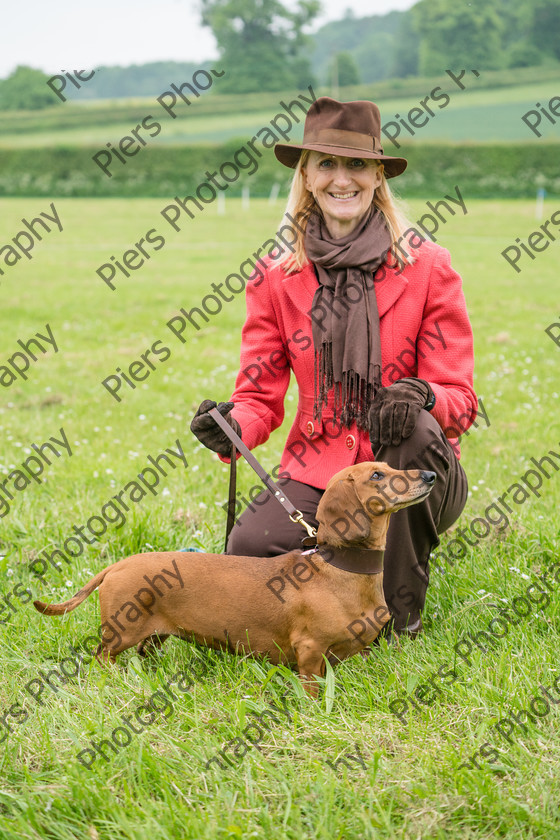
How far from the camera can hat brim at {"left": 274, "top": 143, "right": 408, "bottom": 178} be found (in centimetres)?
328

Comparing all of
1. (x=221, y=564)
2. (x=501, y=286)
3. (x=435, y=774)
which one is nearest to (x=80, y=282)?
(x=501, y=286)

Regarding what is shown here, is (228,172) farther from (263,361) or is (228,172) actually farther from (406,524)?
(406,524)

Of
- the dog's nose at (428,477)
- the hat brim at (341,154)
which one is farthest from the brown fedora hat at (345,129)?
the dog's nose at (428,477)

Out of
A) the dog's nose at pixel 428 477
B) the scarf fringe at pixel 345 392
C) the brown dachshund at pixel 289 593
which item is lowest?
the brown dachshund at pixel 289 593

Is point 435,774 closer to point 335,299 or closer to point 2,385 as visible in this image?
point 335,299

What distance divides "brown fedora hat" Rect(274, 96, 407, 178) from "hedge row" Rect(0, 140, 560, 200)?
29417 millimetres

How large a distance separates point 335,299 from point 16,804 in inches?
85.7

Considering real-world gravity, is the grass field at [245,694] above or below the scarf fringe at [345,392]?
below

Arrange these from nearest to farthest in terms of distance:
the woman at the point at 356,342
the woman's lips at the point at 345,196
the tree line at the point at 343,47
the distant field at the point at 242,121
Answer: the woman at the point at 356,342
the woman's lips at the point at 345,196
the distant field at the point at 242,121
the tree line at the point at 343,47

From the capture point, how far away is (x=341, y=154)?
328 cm

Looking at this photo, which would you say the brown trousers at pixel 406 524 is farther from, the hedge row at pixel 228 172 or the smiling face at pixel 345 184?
the hedge row at pixel 228 172

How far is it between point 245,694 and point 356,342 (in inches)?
56.8

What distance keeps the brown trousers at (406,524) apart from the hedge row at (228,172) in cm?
2986

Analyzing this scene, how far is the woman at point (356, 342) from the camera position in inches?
127
